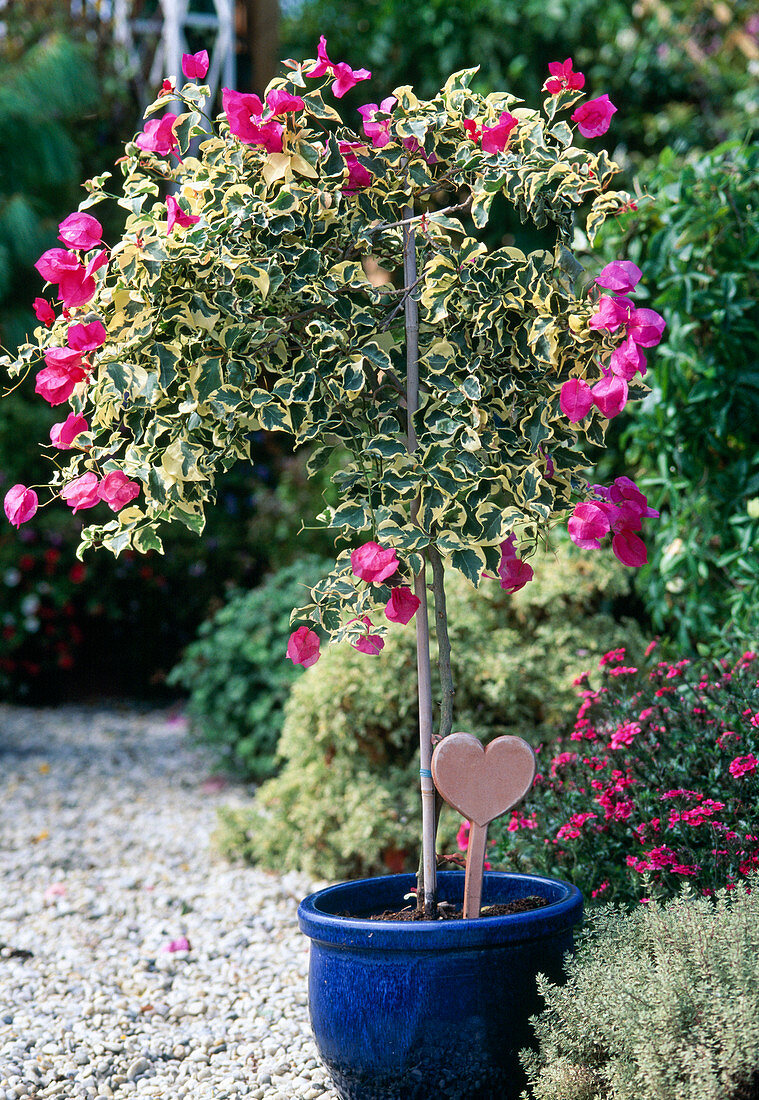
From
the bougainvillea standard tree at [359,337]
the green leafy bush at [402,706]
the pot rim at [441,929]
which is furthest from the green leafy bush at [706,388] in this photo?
the pot rim at [441,929]

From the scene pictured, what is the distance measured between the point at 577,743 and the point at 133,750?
3.25 m

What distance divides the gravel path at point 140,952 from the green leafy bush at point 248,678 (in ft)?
0.74

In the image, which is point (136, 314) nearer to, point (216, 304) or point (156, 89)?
point (216, 304)

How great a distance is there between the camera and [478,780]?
1.63 metres

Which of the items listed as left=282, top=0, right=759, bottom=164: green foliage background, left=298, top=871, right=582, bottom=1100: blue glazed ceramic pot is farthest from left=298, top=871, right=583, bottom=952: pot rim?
left=282, top=0, right=759, bottom=164: green foliage background

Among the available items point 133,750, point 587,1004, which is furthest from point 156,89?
point 587,1004

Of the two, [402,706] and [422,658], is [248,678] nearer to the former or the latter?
[402,706]

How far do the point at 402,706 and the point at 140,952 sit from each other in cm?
96

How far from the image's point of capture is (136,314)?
1581 mm

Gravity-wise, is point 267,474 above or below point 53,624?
above

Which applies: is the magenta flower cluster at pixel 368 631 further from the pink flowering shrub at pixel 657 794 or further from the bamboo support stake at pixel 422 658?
the pink flowering shrub at pixel 657 794

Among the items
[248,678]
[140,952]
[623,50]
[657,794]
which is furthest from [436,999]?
[623,50]

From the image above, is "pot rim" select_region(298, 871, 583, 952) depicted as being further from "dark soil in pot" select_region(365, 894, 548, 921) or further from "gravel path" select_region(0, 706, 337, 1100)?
"gravel path" select_region(0, 706, 337, 1100)

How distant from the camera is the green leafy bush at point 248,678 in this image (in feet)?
13.9
